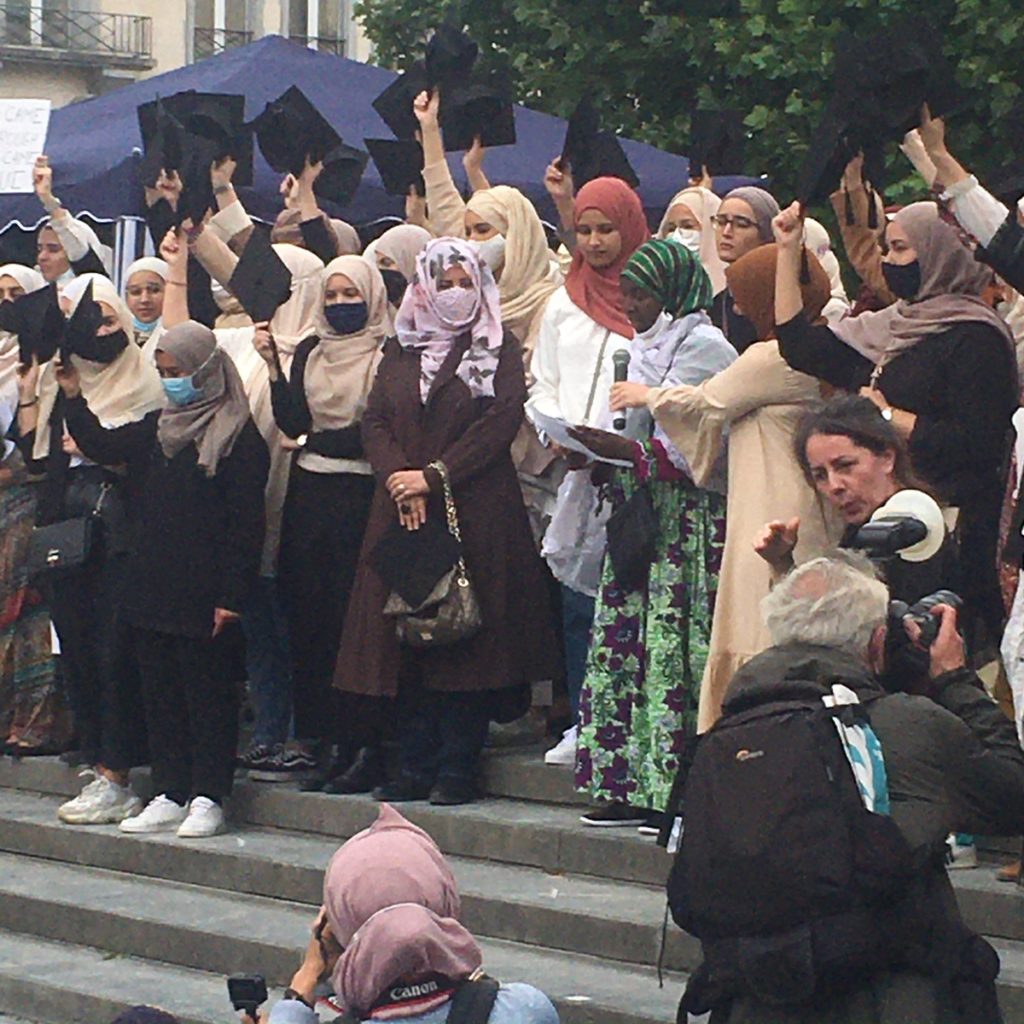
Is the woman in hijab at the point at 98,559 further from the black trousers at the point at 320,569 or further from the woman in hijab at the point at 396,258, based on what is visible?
the woman in hijab at the point at 396,258

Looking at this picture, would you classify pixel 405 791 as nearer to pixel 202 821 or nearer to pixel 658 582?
pixel 202 821

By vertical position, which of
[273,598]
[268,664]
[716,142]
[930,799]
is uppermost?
[716,142]

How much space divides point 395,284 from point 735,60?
760cm

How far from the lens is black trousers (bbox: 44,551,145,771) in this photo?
984 centimetres

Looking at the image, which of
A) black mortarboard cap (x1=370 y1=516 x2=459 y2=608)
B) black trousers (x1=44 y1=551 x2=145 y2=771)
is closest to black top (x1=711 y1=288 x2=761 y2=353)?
black mortarboard cap (x1=370 y1=516 x2=459 y2=608)

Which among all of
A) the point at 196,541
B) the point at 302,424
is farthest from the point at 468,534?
the point at 196,541

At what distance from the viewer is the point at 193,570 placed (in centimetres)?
942

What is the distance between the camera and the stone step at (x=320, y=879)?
25.8 feet

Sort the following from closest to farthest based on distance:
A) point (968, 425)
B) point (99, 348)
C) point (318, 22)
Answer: point (968, 425), point (99, 348), point (318, 22)

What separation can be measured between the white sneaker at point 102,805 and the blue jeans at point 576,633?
70.8 inches

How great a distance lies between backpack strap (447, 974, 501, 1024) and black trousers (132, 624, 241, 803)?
4686 millimetres

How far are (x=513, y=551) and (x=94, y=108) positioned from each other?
7190 millimetres

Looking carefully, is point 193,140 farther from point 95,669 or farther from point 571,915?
point 571,915

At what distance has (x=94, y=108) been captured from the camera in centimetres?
1544
